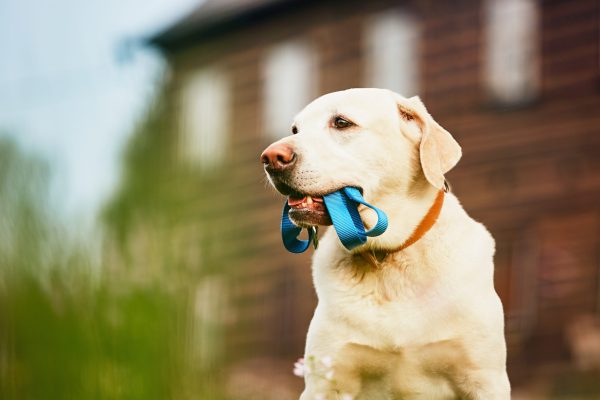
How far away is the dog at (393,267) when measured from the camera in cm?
334

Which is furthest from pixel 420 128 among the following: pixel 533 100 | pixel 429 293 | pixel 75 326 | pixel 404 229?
pixel 533 100

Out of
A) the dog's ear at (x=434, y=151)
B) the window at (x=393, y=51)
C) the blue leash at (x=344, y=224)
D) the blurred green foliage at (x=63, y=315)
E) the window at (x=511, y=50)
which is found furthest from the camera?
the window at (x=393, y=51)

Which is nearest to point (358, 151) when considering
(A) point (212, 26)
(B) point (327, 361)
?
(B) point (327, 361)

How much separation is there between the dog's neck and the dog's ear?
5.8 inches

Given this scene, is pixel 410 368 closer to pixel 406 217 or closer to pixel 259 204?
pixel 406 217

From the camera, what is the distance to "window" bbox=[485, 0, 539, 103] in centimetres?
1314

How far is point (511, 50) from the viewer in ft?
44.0

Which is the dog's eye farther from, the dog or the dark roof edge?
the dark roof edge

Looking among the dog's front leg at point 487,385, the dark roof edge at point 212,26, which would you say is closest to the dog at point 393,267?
the dog's front leg at point 487,385

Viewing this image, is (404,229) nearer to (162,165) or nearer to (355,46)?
(162,165)

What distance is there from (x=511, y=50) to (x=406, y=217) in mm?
10192

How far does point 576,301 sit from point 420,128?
892 centimetres

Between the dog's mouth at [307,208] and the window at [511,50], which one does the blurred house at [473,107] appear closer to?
the window at [511,50]

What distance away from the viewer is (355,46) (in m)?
15.2
